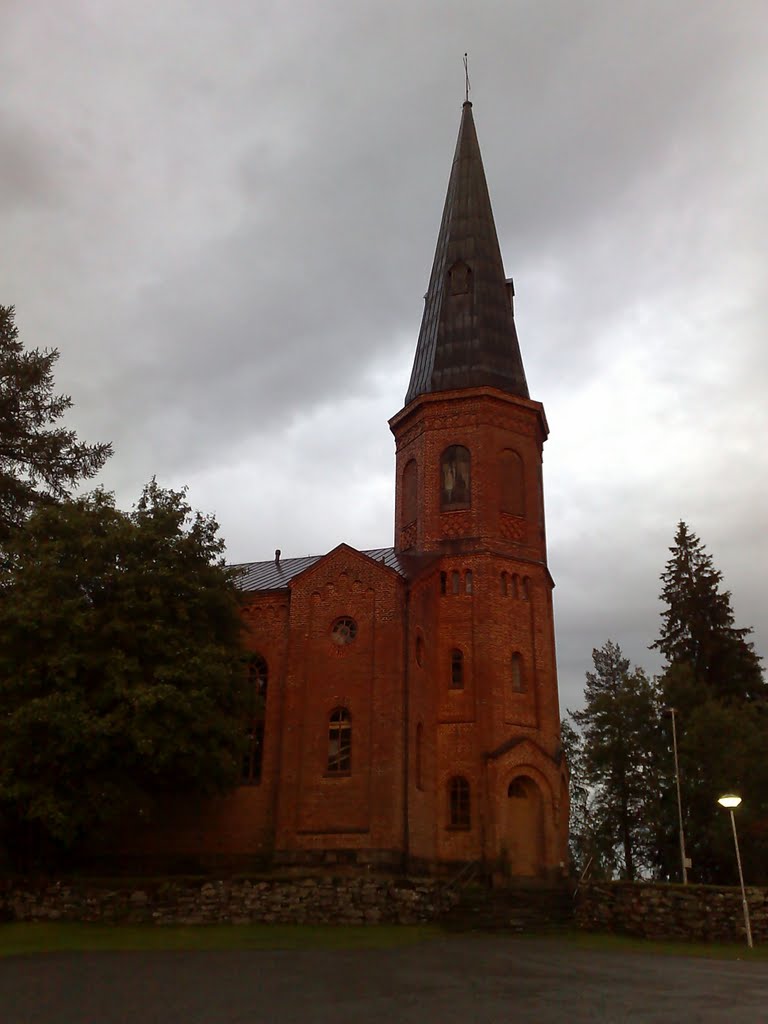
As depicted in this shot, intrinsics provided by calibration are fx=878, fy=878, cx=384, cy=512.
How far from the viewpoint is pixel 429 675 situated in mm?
30188

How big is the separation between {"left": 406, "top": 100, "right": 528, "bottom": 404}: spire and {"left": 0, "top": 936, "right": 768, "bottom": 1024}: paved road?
22.4 metres

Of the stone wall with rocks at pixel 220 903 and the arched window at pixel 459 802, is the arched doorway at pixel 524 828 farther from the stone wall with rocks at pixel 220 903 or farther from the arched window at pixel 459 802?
the stone wall with rocks at pixel 220 903

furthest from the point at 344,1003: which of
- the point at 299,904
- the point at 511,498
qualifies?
the point at 511,498

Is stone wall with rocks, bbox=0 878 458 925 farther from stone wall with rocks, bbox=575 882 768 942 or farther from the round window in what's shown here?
the round window

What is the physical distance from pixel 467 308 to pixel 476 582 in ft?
39.5

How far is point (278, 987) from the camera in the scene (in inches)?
490

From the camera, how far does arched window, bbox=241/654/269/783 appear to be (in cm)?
2808

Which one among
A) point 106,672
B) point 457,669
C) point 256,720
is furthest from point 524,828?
point 106,672

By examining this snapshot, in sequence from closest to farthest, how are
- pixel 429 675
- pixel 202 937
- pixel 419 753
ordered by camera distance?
1. pixel 202 937
2. pixel 419 753
3. pixel 429 675

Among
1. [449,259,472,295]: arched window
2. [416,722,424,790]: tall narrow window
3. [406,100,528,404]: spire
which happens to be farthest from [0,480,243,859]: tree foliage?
[449,259,472,295]: arched window

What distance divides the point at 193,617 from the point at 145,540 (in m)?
2.67

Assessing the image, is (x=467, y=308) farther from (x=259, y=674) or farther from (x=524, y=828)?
(x=524, y=828)

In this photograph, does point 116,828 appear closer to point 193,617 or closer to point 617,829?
point 193,617

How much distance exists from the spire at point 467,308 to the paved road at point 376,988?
22.4m
